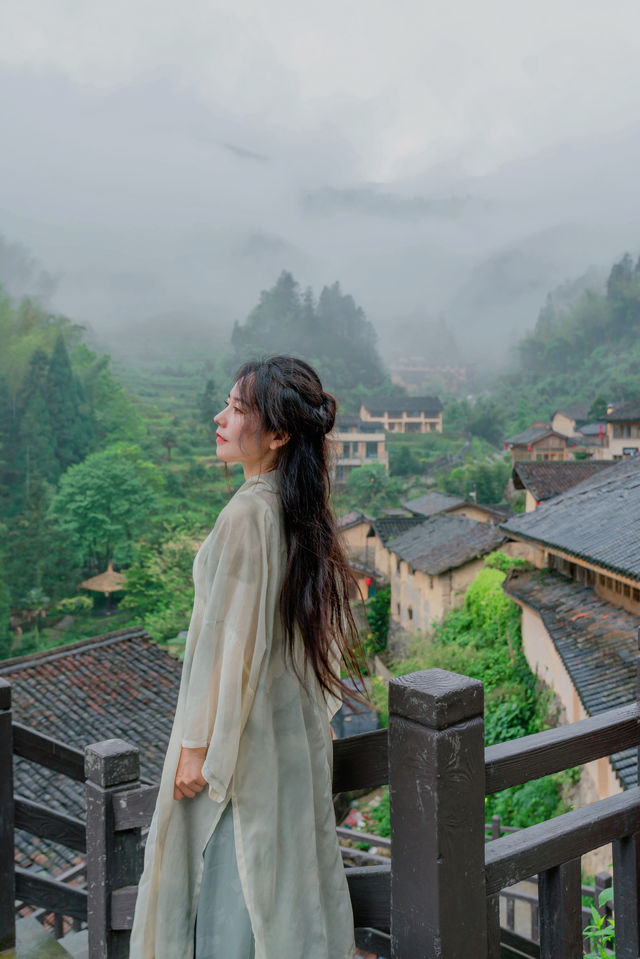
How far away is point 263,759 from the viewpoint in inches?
48.5

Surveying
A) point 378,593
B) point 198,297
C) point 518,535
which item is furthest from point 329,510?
point 198,297

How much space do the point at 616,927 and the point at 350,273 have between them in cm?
8200

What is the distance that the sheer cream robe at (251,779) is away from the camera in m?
1.21

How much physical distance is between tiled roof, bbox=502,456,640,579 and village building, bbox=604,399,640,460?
16645 mm

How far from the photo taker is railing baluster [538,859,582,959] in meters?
1.30

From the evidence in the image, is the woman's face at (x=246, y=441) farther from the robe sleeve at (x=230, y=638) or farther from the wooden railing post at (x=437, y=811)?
the wooden railing post at (x=437, y=811)

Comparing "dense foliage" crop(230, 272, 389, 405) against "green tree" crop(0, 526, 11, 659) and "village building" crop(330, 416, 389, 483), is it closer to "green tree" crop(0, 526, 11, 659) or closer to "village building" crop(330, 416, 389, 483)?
"village building" crop(330, 416, 389, 483)

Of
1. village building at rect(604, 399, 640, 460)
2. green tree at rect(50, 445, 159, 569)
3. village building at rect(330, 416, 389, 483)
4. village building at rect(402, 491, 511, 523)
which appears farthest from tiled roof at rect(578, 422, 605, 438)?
green tree at rect(50, 445, 159, 569)

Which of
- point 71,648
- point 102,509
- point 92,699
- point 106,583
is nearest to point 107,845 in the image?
point 92,699

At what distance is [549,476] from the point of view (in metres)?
16.9

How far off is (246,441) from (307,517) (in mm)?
183

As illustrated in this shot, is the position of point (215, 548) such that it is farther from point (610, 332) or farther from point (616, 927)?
point (610, 332)

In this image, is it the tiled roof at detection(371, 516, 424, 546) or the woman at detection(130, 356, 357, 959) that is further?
the tiled roof at detection(371, 516, 424, 546)

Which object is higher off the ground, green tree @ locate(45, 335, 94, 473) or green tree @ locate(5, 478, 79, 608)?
green tree @ locate(45, 335, 94, 473)
